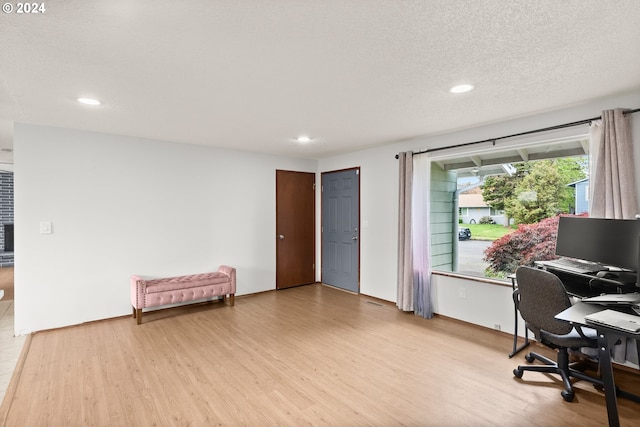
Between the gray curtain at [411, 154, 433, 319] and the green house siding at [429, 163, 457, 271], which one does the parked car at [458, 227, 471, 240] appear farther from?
the gray curtain at [411, 154, 433, 319]

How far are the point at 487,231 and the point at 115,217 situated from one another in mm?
4657

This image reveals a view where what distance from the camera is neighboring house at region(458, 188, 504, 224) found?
3935mm

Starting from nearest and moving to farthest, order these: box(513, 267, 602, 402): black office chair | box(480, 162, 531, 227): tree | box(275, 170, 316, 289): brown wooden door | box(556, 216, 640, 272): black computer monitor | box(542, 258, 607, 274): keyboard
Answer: box(513, 267, 602, 402): black office chair → box(556, 216, 640, 272): black computer monitor → box(542, 258, 607, 274): keyboard → box(480, 162, 531, 227): tree → box(275, 170, 316, 289): brown wooden door

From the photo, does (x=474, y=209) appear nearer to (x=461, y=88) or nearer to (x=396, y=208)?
(x=396, y=208)

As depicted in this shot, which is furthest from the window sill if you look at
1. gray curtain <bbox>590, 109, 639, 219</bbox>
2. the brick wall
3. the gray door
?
the brick wall

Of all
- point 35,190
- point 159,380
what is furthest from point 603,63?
point 35,190

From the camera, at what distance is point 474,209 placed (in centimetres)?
416

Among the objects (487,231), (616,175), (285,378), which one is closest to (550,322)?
(616,175)

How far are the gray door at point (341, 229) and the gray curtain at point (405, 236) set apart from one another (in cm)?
99

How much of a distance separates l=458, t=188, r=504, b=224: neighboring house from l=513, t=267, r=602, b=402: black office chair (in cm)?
152

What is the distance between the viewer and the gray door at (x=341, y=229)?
5.31m

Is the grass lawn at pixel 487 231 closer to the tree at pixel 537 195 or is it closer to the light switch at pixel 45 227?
the tree at pixel 537 195

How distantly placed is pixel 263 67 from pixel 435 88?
135cm

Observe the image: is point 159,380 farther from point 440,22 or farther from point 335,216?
point 335,216
